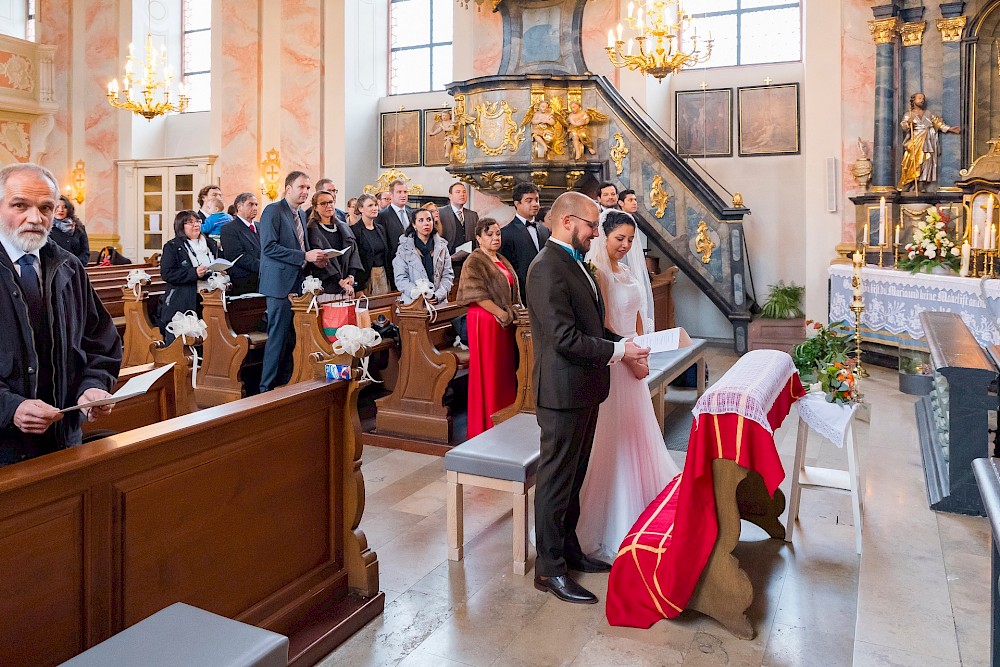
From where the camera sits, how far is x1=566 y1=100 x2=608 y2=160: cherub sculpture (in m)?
10.7

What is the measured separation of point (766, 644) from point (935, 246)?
6.48 m

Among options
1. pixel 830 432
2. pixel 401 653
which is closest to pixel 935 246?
pixel 830 432

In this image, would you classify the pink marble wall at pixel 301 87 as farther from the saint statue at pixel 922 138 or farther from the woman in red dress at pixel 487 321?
the saint statue at pixel 922 138

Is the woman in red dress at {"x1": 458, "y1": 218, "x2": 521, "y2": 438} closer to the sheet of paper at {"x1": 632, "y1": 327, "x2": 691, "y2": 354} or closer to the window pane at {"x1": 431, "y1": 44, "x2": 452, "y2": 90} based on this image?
the sheet of paper at {"x1": 632, "y1": 327, "x2": 691, "y2": 354}

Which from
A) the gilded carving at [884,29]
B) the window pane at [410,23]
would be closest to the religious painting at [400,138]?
the window pane at [410,23]

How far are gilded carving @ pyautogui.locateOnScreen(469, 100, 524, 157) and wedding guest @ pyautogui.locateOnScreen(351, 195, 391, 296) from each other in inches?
130

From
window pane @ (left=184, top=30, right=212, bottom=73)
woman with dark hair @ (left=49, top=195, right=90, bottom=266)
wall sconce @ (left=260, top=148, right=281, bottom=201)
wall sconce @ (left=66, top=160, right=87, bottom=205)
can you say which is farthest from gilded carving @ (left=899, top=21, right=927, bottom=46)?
wall sconce @ (left=66, top=160, right=87, bottom=205)

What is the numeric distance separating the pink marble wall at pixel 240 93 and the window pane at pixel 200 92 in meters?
1.95

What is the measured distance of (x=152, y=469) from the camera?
2.50 meters

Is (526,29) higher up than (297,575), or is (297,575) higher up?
(526,29)

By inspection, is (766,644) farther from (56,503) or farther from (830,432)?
(56,503)

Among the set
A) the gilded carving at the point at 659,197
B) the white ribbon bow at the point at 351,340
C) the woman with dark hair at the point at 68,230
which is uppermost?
the gilded carving at the point at 659,197

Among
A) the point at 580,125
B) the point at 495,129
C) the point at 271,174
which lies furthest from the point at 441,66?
the point at 580,125

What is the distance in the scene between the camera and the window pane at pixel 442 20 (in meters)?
14.3
